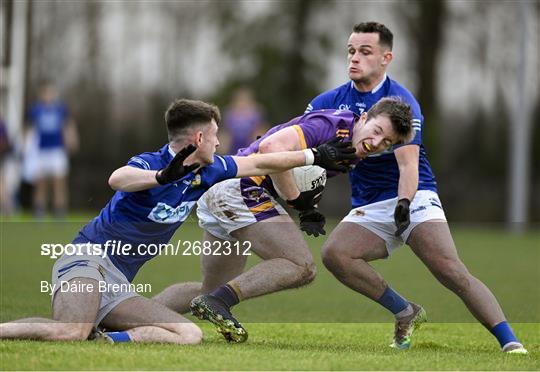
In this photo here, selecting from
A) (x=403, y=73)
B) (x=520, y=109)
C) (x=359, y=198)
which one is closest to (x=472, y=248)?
(x=520, y=109)

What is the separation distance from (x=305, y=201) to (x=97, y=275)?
4.27 ft

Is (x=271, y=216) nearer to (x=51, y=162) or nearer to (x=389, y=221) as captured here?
(x=389, y=221)

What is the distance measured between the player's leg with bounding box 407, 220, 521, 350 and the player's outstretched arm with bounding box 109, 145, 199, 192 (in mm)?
1566

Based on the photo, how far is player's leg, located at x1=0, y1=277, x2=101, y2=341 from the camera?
232 inches

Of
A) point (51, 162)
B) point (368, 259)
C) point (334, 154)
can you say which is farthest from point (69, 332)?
point (51, 162)

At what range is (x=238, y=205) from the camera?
21.4 feet

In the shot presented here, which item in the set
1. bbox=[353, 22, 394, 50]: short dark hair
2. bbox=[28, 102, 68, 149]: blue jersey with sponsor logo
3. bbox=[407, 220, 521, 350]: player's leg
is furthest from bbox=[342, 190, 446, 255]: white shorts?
bbox=[28, 102, 68, 149]: blue jersey with sponsor logo

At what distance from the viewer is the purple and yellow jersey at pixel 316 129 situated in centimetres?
650

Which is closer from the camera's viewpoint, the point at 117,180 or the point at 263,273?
the point at 117,180

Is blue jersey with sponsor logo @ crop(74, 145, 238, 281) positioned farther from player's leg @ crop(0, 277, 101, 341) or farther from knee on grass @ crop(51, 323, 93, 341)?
knee on grass @ crop(51, 323, 93, 341)

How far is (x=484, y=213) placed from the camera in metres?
25.5

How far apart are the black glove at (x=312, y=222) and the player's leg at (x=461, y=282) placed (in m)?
0.59

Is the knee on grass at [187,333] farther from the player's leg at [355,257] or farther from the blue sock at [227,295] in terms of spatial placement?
the player's leg at [355,257]

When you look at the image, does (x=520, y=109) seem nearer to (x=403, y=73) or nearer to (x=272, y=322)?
(x=403, y=73)
